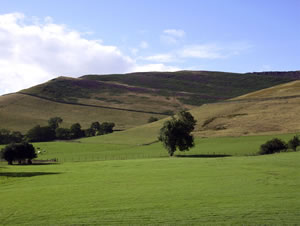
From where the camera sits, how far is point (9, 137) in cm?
12888

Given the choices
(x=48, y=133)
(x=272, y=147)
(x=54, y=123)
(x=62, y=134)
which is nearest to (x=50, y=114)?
(x=54, y=123)

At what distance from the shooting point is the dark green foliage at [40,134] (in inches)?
5167

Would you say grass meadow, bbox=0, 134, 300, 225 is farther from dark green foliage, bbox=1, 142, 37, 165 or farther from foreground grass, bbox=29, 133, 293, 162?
dark green foliage, bbox=1, 142, 37, 165

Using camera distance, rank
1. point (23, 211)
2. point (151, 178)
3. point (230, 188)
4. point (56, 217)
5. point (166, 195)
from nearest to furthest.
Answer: point (56, 217)
point (23, 211)
point (166, 195)
point (230, 188)
point (151, 178)

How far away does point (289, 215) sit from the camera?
20.3 meters

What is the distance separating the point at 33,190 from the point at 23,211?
8.46m

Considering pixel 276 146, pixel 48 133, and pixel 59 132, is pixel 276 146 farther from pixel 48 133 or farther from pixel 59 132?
pixel 48 133

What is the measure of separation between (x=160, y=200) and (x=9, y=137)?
376 ft

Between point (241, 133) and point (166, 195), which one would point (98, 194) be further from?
point (241, 133)

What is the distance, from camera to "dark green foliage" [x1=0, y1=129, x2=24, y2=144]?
416 feet

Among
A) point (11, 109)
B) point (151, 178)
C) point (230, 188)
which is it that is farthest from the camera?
point (11, 109)

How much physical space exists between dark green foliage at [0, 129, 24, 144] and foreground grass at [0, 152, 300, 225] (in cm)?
9599

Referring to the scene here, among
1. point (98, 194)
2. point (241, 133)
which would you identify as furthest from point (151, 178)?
point (241, 133)

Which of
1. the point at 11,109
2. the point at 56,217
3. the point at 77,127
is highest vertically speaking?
the point at 11,109
